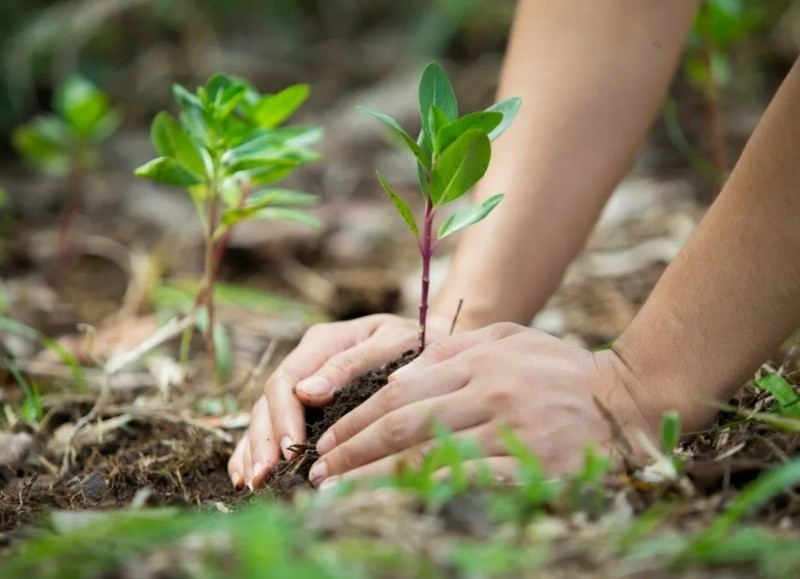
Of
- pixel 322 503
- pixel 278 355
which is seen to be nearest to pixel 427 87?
pixel 322 503

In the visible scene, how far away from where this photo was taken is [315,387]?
1.56 meters

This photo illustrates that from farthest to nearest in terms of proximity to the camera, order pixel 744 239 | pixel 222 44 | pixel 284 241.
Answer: pixel 222 44, pixel 284 241, pixel 744 239

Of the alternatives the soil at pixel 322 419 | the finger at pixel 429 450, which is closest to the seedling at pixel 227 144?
the soil at pixel 322 419

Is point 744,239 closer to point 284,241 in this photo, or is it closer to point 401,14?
point 284,241

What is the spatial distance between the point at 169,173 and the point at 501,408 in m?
0.72

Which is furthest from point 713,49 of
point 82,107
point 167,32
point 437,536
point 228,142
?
point 167,32

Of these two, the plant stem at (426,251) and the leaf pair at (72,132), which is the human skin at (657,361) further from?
the leaf pair at (72,132)

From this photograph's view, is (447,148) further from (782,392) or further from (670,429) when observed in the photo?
(782,392)

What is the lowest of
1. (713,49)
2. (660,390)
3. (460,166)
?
(660,390)

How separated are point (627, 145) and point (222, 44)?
3670 millimetres

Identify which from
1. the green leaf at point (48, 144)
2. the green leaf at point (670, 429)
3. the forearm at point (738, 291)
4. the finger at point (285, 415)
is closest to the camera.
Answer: the green leaf at point (670, 429)

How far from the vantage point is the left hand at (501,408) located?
1.25 m

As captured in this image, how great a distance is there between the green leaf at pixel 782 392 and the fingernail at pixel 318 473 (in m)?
0.61

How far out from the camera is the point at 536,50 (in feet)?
6.57
